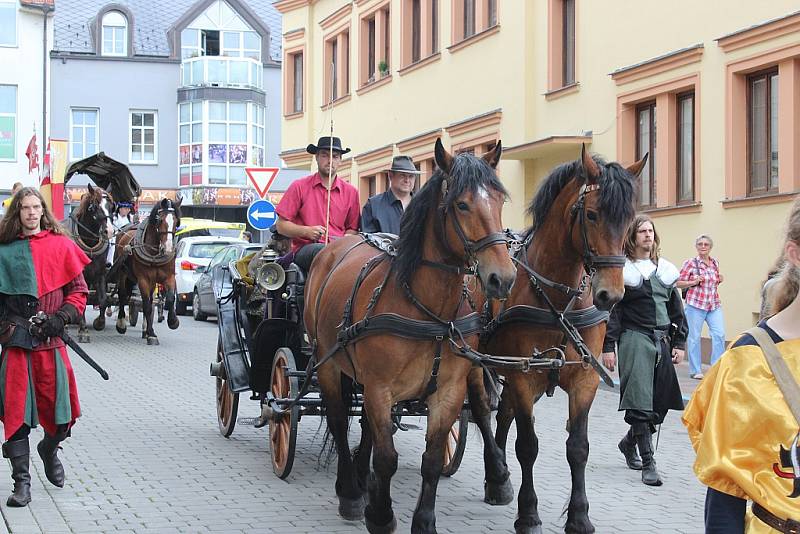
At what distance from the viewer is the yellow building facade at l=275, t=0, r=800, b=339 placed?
1633 centimetres

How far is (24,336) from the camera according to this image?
732 cm

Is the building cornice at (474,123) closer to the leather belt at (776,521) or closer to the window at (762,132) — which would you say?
the window at (762,132)

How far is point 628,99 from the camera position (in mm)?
19297

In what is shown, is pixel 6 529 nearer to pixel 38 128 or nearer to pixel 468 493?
pixel 468 493

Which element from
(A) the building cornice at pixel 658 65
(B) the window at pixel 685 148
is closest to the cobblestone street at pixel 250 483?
(B) the window at pixel 685 148

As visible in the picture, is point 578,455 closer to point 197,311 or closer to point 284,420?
point 284,420

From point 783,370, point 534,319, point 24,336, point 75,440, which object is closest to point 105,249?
point 75,440

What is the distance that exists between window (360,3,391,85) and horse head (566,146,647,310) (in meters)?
23.3

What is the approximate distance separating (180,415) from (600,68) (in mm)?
11046

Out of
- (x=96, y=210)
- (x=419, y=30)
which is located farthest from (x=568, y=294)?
(x=419, y=30)

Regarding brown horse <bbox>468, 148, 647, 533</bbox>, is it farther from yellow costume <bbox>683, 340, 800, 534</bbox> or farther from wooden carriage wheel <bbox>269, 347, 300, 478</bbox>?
yellow costume <bbox>683, 340, 800, 534</bbox>

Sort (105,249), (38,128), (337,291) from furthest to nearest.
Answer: (38,128) < (105,249) < (337,291)

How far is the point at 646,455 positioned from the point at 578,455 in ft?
6.35

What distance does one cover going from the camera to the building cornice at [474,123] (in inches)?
927
